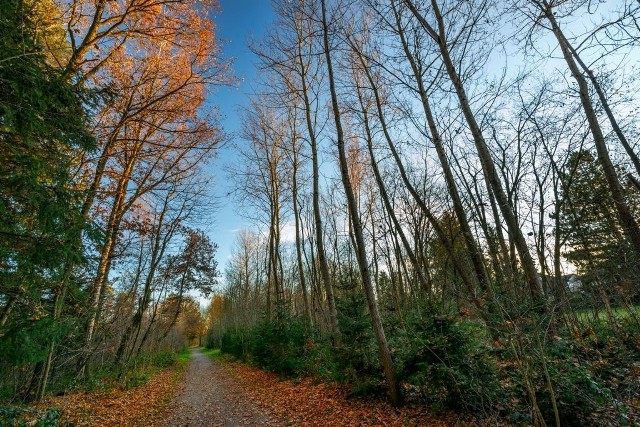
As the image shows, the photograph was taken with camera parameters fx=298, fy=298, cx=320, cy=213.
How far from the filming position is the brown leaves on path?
185 inches

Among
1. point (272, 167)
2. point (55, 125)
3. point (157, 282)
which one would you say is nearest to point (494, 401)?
point (55, 125)

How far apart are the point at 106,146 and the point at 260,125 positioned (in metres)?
8.78

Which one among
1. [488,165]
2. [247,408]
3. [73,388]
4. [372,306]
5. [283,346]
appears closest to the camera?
[372,306]

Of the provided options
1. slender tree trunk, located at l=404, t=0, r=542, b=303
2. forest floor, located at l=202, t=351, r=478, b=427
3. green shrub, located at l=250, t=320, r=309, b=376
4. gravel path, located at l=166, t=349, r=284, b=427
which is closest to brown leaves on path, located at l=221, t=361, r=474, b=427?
forest floor, located at l=202, t=351, r=478, b=427

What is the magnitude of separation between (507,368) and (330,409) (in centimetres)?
343

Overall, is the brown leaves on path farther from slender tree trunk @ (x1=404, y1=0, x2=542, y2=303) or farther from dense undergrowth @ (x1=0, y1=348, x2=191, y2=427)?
dense undergrowth @ (x1=0, y1=348, x2=191, y2=427)

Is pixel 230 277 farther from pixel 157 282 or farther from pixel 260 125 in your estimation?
pixel 260 125

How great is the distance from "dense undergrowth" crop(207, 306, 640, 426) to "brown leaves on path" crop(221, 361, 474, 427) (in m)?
0.22

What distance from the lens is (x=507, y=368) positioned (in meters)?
4.42

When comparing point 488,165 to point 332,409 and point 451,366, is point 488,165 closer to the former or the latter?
point 451,366

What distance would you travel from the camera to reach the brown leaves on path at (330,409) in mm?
4691

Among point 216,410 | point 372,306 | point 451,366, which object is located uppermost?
point 372,306

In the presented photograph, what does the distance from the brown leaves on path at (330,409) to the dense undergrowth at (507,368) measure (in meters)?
0.22

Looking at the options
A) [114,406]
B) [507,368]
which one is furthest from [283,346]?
[507,368]
